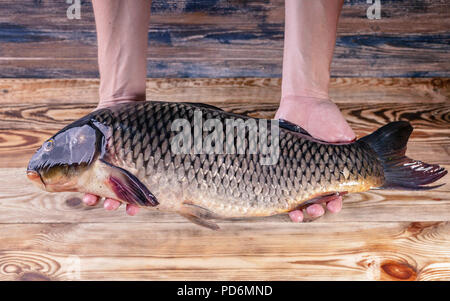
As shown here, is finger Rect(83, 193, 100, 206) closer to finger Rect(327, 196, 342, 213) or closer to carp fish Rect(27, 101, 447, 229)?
carp fish Rect(27, 101, 447, 229)

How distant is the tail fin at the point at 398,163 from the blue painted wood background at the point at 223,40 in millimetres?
631

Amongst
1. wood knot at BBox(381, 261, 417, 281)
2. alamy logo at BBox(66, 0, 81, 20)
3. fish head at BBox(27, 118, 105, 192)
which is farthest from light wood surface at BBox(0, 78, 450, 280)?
alamy logo at BBox(66, 0, 81, 20)

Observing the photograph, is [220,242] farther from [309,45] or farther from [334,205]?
[309,45]

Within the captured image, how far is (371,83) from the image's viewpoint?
1592 mm

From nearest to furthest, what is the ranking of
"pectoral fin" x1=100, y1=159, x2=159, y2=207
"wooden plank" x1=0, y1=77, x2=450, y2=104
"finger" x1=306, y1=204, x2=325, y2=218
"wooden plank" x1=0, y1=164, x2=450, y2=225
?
"pectoral fin" x1=100, y1=159, x2=159, y2=207, "finger" x1=306, y1=204, x2=325, y2=218, "wooden plank" x1=0, y1=164, x2=450, y2=225, "wooden plank" x1=0, y1=77, x2=450, y2=104

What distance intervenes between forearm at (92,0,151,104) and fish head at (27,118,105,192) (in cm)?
30

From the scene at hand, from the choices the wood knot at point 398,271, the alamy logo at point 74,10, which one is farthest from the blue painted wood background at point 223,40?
the wood knot at point 398,271

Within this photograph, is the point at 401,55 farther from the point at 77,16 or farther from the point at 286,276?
the point at 77,16

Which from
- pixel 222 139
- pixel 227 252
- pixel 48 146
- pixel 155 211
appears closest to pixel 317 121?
pixel 222 139

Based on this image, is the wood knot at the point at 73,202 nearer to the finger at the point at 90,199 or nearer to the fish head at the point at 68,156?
the finger at the point at 90,199

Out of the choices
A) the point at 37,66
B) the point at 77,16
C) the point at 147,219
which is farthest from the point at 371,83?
the point at 37,66

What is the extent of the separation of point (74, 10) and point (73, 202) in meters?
0.93

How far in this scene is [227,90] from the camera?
1.58 metres

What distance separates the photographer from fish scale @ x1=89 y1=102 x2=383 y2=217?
987 millimetres
